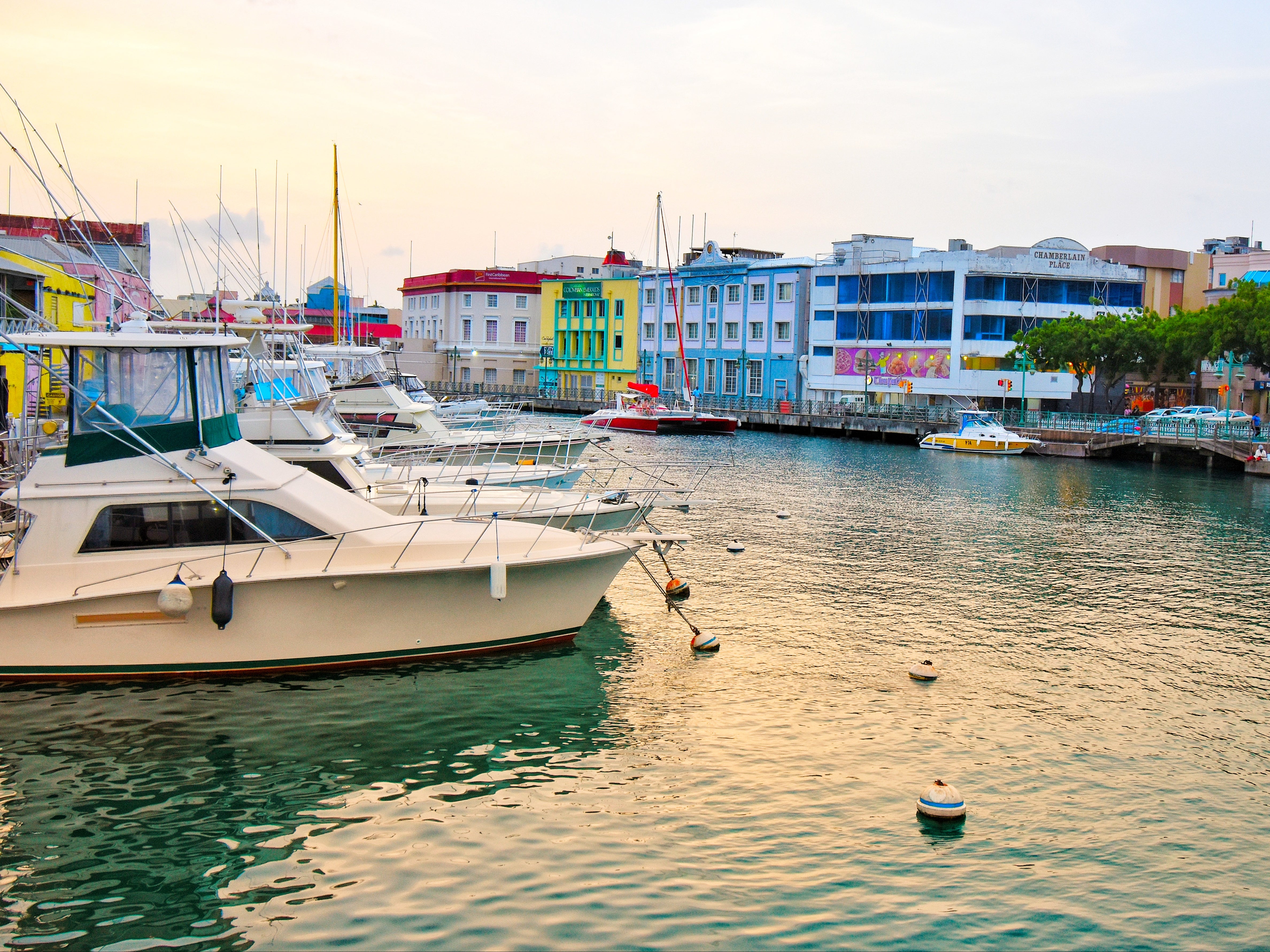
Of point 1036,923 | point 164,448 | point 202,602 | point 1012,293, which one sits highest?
point 1012,293

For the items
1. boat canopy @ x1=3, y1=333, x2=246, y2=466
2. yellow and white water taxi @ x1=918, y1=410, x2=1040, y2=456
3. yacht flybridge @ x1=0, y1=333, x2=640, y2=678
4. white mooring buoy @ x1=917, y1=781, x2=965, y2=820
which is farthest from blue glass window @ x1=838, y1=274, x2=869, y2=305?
white mooring buoy @ x1=917, y1=781, x2=965, y2=820

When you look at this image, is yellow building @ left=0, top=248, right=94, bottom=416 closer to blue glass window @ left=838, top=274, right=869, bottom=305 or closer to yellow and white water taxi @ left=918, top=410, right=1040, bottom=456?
yellow and white water taxi @ left=918, top=410, right=1040, bottom=456

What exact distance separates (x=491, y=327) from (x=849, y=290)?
40.2m

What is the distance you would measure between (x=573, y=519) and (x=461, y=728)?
6.68 metres

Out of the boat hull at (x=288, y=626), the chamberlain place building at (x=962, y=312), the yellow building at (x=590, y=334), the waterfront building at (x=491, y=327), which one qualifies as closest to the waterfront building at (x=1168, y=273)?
the chamberlain place building at (x=962, y=312)

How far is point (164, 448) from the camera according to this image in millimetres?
13656

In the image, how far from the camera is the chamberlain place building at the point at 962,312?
68125 mm

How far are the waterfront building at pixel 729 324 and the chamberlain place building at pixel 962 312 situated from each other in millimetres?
5381

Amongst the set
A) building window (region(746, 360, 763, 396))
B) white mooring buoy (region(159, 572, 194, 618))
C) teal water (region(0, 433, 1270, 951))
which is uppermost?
building window (region(746, 360, 763, 396))

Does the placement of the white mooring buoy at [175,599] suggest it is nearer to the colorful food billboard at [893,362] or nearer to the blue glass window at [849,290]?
the colorful food billboard at [893,362]

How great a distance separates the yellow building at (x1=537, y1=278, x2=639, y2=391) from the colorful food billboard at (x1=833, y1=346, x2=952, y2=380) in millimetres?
22528

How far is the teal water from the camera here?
356 inches

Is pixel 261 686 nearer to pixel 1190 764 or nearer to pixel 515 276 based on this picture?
pixel 1190 764

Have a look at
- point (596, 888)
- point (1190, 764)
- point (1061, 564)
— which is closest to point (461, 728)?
point (596, 888)
